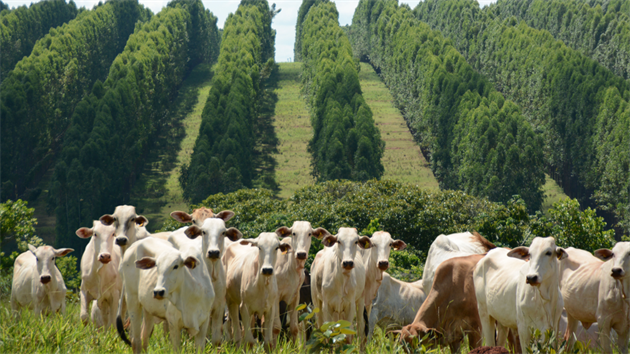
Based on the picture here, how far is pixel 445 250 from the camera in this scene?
13.2 metres

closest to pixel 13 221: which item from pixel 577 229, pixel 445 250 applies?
pixel 445 250

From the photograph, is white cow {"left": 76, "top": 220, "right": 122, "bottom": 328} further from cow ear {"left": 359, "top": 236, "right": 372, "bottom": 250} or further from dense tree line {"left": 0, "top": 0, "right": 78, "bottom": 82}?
dense tree line {"left": 0, "top": 0, "right": 78, "bottom": 82}

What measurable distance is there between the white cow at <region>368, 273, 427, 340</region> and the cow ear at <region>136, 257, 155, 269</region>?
7360 mm

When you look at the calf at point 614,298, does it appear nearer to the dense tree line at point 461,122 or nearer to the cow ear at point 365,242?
the cow ear at point 365,242

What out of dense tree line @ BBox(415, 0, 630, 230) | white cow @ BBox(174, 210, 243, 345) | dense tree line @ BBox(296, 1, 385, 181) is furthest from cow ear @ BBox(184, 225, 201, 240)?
dense tree line @ BBox(415, 0, 630, 230)

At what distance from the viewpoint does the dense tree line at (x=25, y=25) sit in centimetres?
7988

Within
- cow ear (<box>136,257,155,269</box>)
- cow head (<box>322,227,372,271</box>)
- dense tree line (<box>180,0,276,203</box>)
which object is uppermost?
cow ear (<box>136,257,155,269</box>)

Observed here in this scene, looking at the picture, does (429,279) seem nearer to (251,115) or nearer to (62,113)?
(251,115)

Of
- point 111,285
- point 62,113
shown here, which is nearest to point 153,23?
point 62,113

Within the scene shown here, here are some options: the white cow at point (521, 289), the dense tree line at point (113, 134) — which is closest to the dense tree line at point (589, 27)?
the dense tree line at point (113, 134)

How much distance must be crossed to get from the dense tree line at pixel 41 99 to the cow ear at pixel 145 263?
5086 cm

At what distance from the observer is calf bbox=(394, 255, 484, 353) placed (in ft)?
32.6

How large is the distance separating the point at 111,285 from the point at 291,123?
64.3 m

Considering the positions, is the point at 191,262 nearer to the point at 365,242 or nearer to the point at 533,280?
the point at 365,242
